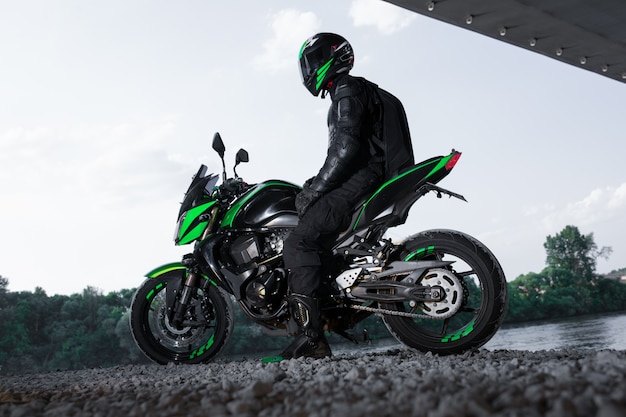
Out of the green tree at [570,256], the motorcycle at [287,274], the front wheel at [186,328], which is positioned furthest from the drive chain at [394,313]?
the green tree at [570,256]

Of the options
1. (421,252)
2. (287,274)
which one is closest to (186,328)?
(287,274)

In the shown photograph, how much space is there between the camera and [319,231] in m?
3.92

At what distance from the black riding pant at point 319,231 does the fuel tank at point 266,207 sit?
0.27m

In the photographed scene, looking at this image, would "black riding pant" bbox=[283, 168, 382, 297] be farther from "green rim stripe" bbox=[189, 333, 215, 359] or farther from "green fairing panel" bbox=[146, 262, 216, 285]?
"green fairing panel" bbox=[146, 262, 216, 285]

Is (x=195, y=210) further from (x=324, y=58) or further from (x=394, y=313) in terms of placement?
(x=394, y=313)

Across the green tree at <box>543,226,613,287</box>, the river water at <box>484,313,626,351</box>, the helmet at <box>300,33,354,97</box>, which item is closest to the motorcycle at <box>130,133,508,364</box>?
the helmet at <box>300,33,354,97</box>

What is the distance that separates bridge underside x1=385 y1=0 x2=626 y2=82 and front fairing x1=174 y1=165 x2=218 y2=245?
20.3 ft

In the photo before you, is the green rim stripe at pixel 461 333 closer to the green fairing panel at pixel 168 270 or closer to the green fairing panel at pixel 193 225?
the green fairing panel at pixel 193 225

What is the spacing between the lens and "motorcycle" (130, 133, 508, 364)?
144 inches

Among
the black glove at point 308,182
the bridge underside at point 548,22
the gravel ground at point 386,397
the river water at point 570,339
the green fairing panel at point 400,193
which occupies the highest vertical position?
the bridge underside at point 548,22

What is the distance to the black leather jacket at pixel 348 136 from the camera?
3848 millimetres

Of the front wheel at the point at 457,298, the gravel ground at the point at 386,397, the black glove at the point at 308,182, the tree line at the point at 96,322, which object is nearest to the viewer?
the gravel ground at the point at 386,397

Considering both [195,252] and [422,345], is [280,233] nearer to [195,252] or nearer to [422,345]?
[195,252]

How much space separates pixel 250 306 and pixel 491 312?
1767 millimetres
